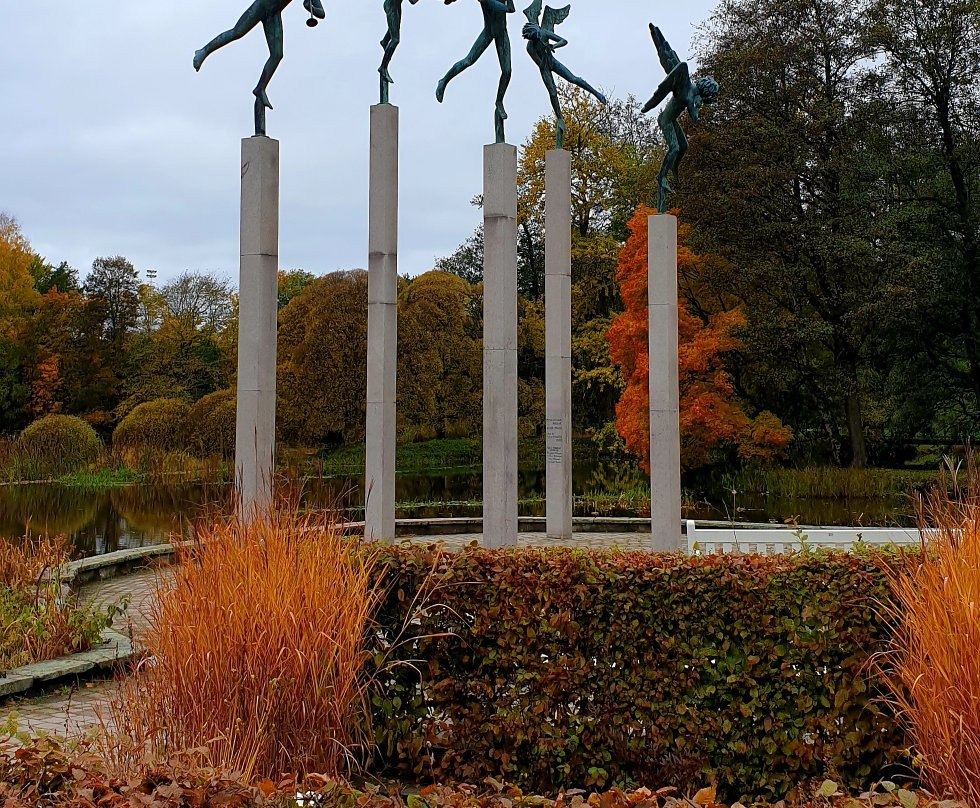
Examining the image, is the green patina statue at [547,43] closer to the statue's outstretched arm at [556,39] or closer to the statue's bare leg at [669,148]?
the statue's outstretched arm at [556,39]

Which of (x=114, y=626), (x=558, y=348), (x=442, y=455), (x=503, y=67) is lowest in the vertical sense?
(x=114, y=626)

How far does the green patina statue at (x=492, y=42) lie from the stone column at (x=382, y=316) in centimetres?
78

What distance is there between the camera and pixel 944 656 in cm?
284

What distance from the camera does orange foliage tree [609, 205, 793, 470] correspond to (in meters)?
17.0

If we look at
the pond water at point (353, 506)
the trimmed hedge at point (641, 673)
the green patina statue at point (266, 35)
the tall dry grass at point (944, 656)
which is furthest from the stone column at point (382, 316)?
the tall dry grass at point (944, 656)

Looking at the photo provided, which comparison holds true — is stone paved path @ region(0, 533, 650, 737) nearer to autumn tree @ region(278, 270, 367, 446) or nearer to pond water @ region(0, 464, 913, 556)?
pond water @ region(0, 464, 913, 556)

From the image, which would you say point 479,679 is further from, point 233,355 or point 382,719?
point 233,355

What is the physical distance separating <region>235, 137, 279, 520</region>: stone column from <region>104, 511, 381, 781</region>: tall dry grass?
14.1 feet

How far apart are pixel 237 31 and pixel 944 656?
24.7ft

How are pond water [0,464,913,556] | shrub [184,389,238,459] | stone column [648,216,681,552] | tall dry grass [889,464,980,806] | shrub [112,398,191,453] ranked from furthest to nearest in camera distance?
shrub [112,398,191,453], shrub [184,389,238,459], pond water [0,464,913,556], stone column [648,216,681,552], tall dry grass [889,464,980,806]

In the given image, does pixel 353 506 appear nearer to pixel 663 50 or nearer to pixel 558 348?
pixel 558 348

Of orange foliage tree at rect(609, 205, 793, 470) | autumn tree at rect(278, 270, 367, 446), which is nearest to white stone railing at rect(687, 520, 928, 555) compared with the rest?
orange foliage tree at rect(609, 205, 793, 470)

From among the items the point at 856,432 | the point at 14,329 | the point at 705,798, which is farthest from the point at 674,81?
the point at 14,329

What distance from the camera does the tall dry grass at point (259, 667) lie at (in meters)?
3.04
